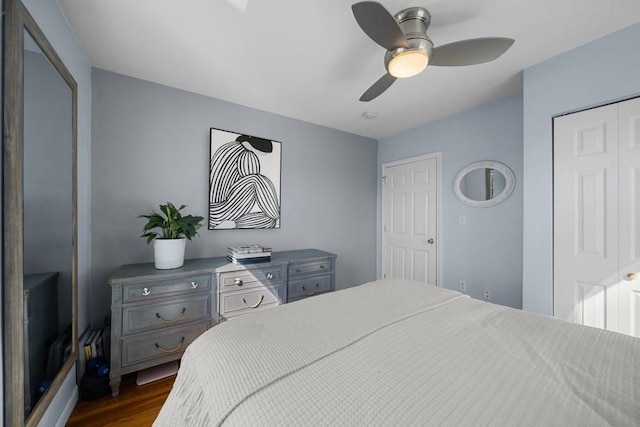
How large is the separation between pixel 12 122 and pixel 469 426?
5.80 ft

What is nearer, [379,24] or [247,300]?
[379,24]

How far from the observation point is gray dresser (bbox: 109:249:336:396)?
163cm

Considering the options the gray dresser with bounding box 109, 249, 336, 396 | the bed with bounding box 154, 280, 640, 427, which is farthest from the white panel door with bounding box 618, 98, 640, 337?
the gray dresser with bounding box 109, 249, 336, 396

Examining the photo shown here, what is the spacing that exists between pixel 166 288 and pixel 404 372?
1.72 metres

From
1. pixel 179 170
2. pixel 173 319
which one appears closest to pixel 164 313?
pixel 173 319

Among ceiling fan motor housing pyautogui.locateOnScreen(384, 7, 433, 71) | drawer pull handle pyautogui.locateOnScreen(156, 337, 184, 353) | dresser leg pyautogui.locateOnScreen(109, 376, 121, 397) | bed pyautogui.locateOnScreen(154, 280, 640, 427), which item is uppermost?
ceiling fan motor housing pyautogui.locateOnScreen(384, 7, 433, 71)

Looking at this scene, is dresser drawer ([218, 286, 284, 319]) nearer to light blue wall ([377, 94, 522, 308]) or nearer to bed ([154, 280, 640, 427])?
bed ([154, 280, 640, 427])

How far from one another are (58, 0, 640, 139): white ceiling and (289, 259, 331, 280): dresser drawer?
1.68 m

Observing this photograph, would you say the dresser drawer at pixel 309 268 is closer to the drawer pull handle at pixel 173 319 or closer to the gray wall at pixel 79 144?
the drawer pull handle at pixel 173 319

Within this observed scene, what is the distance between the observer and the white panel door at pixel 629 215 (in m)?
1.48

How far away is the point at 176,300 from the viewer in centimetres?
180

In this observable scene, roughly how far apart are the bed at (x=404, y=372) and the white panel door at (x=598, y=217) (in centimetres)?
89

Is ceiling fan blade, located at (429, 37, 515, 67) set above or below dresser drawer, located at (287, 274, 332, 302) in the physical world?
above

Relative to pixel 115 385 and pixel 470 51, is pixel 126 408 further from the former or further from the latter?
pixel 470 51
